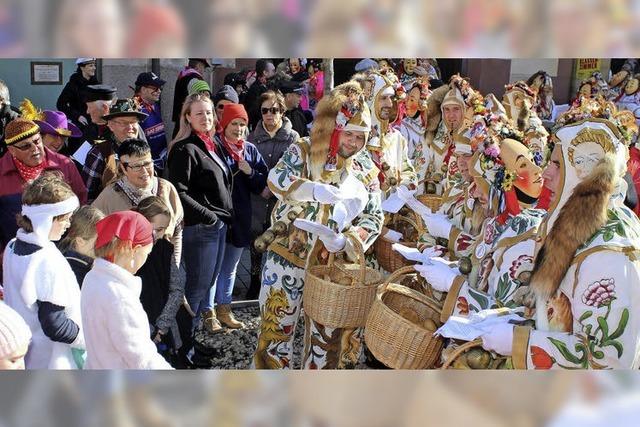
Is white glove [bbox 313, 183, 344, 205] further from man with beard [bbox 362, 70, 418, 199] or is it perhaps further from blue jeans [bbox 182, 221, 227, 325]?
man with beard [bbox 362, 70, 418, 199]

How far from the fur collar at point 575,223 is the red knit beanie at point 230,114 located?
280cm

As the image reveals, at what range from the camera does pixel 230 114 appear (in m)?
4.52

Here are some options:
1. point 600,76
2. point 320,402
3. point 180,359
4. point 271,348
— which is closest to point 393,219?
point 271,348

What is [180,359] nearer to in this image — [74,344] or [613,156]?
[74,344]

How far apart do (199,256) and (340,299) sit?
1220 millimetres

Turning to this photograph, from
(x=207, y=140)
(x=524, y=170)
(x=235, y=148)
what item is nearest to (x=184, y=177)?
(x=207, y=140)

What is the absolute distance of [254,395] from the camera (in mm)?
1222

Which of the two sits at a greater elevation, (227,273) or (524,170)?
(524,170)

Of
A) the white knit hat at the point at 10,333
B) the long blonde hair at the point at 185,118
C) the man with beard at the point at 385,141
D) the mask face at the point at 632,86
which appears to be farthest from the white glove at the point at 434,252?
the mask face at the point at 632,86

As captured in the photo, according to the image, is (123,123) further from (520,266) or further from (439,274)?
(520,266)

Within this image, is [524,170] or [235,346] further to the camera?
[235,346]

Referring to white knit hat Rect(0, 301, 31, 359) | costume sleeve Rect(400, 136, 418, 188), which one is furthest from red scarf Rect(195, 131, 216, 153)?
white knit hat Rect(0, 301, 31, 359)

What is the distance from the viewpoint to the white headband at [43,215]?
2455 millimetres

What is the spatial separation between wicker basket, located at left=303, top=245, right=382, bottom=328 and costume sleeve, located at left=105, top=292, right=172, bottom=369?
108 cm
